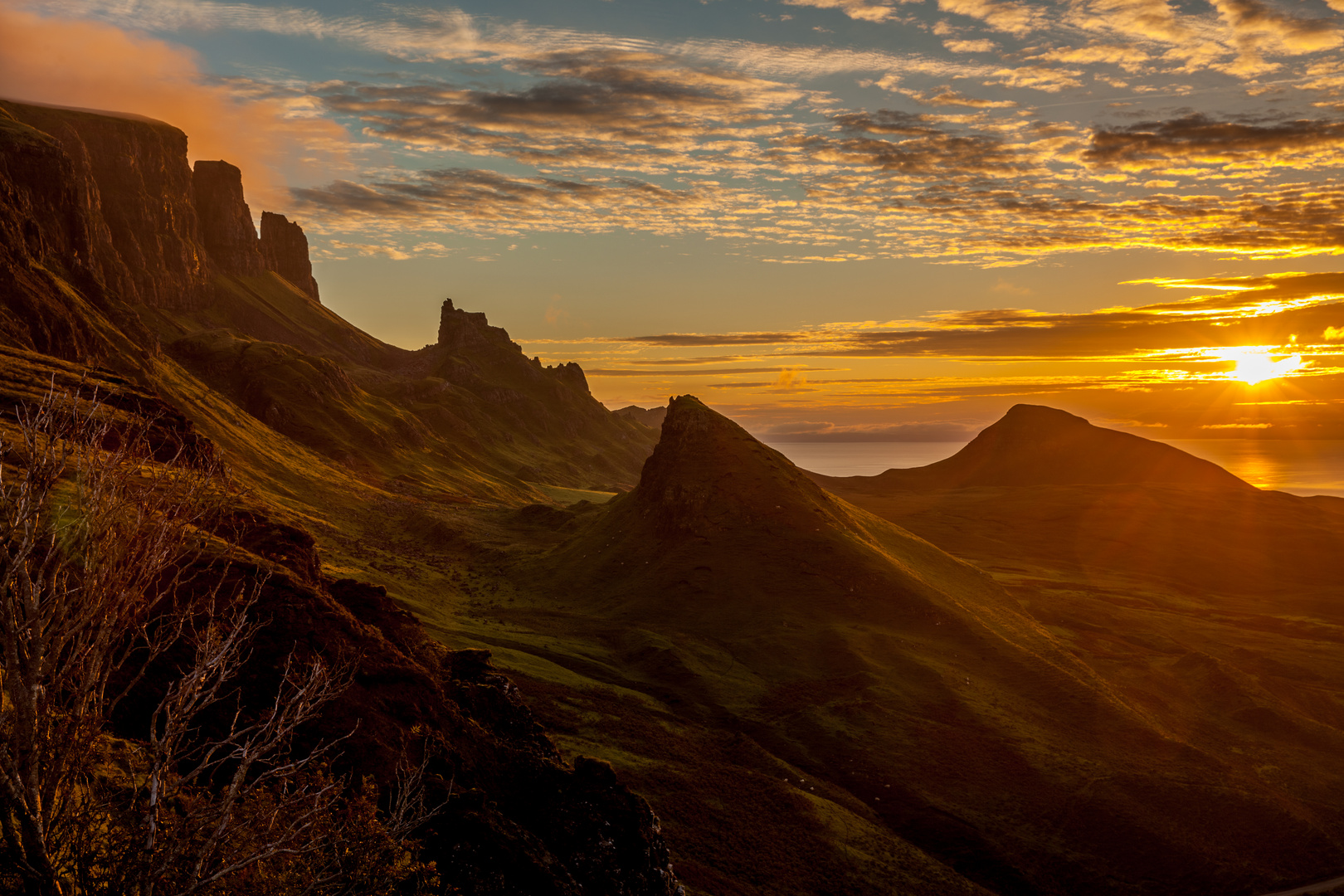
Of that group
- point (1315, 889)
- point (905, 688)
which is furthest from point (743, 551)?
point (1315, 889)

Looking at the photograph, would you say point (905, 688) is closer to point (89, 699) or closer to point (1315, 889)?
point (1315, 889)

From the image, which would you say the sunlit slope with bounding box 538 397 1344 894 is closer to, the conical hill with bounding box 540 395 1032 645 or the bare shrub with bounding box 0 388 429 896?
the conical hill with bounding box 540 395 1032 645

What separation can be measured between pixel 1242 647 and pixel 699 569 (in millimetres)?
97763

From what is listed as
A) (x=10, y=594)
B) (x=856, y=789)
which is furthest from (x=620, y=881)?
(x=856, y=789)

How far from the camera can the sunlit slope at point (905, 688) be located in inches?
2849

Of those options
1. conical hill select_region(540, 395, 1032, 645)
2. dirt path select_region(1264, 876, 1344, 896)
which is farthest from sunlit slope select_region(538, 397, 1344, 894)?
dirt path select_region(1264, 876, 1344, 896)

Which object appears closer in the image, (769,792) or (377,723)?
(377,723)

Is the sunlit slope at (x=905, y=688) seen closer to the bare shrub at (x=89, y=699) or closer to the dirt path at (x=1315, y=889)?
the dirt path at (x=1315, y=889)

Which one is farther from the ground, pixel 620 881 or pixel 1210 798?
pixel 620 881

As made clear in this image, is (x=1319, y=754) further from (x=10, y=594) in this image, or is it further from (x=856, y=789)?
(x=10, y=594)

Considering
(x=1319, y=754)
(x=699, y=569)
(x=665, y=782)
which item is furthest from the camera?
(x=699, y=569)

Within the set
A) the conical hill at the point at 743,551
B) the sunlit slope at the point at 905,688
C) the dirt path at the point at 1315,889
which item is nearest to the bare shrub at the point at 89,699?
the sunlit slope at the point at 905,688

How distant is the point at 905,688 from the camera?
95938mm

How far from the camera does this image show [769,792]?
7069 cm
